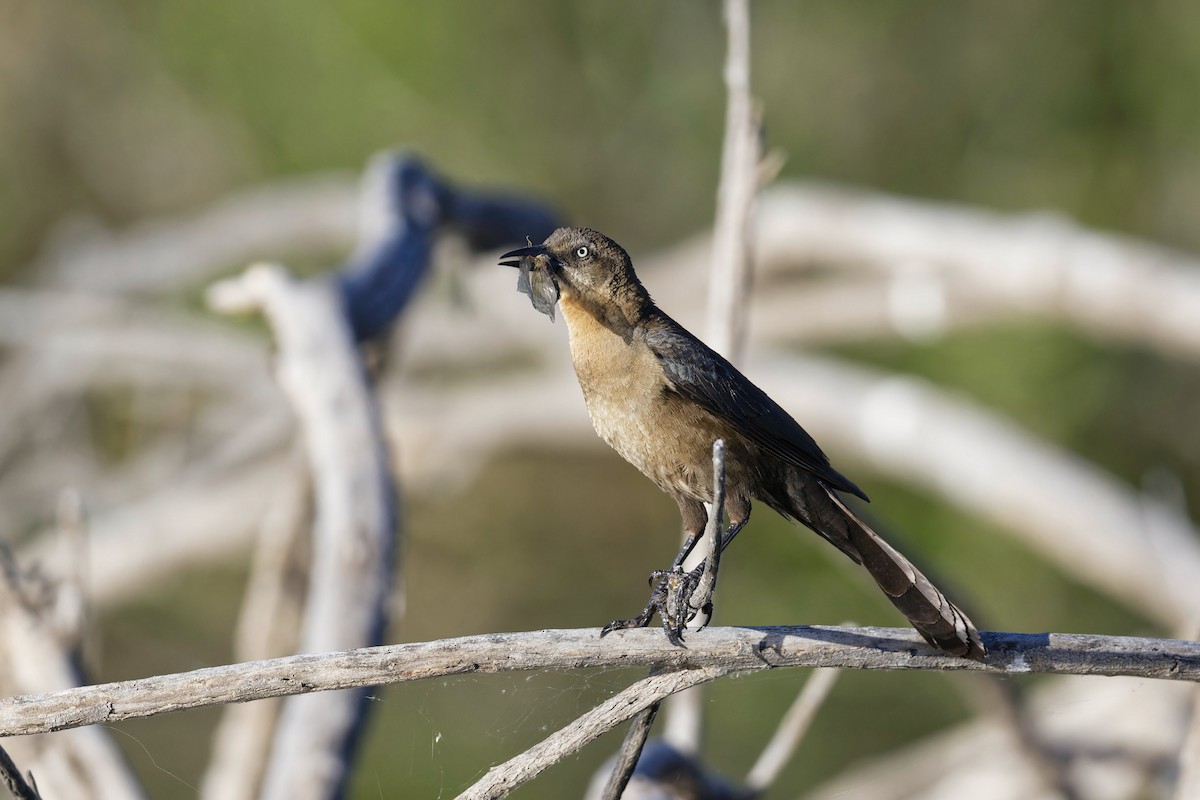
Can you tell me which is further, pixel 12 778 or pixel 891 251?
pixel 891 251

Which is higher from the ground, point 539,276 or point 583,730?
point 539,276

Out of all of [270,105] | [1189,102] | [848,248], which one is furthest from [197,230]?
[1189,102]

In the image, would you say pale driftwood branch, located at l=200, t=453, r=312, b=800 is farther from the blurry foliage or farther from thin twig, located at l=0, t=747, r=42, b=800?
the blurry foliage

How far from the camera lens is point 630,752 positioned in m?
1.10

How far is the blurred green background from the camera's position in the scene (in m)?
4.70

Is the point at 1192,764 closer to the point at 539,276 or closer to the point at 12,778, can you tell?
the point at 539,276

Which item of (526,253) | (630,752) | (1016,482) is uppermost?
(1016,482)

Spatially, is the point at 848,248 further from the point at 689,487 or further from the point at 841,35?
the point at 689,487

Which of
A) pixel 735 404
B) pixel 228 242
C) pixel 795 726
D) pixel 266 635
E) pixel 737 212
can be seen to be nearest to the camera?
pixel 735 404

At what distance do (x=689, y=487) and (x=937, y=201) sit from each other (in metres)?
4.18

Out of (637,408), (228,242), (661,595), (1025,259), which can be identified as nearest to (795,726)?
(661,595)

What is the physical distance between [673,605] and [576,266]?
36 cm

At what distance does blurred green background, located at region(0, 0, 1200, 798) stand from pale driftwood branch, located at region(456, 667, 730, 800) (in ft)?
10.8

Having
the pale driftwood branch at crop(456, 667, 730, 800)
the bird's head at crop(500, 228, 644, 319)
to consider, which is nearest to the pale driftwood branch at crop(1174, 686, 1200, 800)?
the pale driftwood branch at crop(456, 667, 730, 800)
